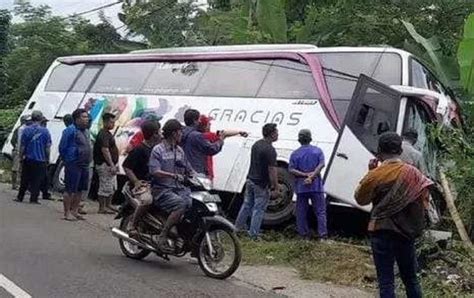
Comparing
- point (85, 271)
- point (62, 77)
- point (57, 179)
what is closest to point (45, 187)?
point (57, 179)

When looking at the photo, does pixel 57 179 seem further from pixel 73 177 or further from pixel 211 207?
pixel 211 207

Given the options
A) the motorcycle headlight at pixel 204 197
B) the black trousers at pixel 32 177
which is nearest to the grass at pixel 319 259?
the motorcycle headlight at pixel 204 197

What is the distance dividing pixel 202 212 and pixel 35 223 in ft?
13.7

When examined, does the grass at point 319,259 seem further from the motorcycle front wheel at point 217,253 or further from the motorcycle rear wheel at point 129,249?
the motorcycle rear wheel at point 129,249

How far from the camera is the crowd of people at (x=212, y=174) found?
6.09 m

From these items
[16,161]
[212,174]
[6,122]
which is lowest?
[6,122]

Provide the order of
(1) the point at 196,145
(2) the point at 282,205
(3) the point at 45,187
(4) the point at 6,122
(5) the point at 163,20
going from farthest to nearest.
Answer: (5) the point at 163,20, (4) the point at 6,122, (3) the point at 45,187, (2) the point at 282,205, (1) the point at 196,145

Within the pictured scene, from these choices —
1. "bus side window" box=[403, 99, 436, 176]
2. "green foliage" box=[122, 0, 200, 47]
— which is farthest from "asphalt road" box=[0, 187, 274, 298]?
"green foliage" box=[122, 0, 200, 47]

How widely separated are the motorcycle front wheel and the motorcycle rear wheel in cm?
96

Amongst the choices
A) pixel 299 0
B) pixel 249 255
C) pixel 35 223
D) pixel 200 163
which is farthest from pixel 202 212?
pixel 299 0

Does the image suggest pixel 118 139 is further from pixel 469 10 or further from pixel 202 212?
pixel 469 10

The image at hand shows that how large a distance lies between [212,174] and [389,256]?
6119 millimetres

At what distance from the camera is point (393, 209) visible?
19.9 feet

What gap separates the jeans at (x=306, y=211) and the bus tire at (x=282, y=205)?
86 centimetres
